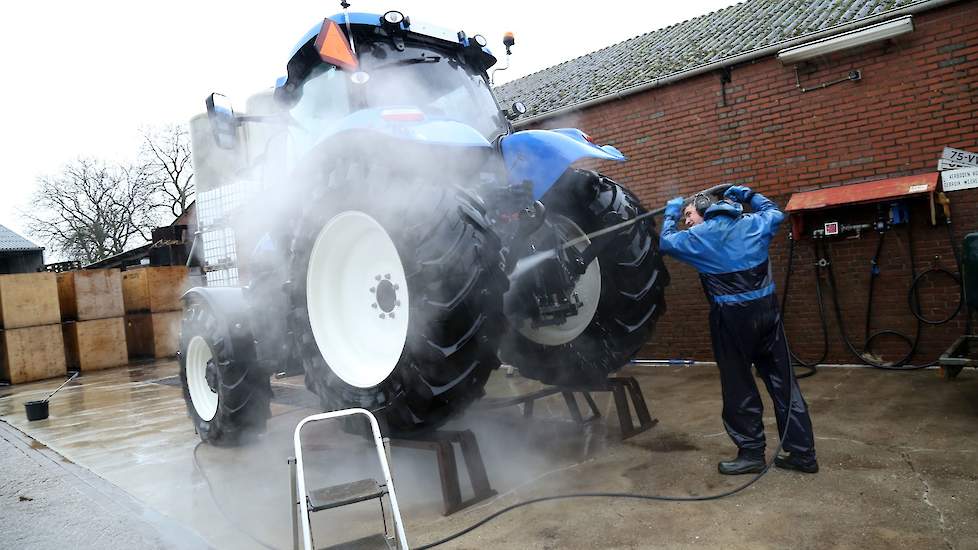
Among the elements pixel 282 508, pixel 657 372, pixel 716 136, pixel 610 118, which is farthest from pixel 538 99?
pixel 282 508

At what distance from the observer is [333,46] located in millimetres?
3592

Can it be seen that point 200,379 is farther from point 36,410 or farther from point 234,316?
point 36,410

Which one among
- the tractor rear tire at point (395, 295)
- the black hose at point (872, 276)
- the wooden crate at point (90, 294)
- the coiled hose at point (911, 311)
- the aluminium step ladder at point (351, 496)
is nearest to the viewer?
the aluminium step ladder at point (351, 496)

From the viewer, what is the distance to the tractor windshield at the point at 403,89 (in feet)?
13.2

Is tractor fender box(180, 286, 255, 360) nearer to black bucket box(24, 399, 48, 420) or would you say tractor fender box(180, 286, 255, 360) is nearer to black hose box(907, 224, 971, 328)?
black bucket box(24, 399, 48, 420)

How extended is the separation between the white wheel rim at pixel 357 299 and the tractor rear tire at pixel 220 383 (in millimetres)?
1483

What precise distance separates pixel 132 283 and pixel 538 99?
9.65 m

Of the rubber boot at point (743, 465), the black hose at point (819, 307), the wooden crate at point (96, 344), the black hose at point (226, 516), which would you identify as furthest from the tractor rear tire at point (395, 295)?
the wooden crate at point (96, 344)

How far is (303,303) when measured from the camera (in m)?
3.95

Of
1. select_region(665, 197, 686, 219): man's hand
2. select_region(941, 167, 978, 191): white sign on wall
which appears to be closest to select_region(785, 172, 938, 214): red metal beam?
select_region(941, 167, 978, 191): white sign on wall

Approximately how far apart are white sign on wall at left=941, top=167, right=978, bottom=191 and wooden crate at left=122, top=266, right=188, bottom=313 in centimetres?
1313

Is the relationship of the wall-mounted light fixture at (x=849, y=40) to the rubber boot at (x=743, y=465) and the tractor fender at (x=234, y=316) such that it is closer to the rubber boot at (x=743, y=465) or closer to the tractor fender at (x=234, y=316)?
the rubber boot at (x=743, y=465)

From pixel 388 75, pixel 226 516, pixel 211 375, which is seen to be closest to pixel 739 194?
pixel 388 75

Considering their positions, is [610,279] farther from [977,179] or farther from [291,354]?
[977,179]
